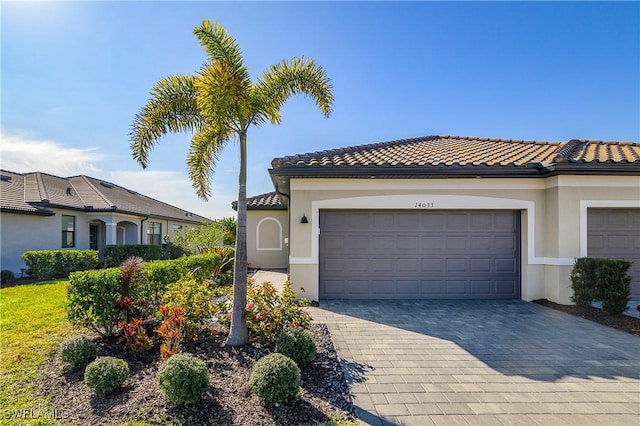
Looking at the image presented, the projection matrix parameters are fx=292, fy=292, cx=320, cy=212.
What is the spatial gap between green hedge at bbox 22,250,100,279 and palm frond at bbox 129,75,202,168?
1026 centimetres

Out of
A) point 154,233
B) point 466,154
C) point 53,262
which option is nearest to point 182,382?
point 466,154

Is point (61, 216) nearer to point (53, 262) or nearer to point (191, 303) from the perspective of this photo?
point (53, 262)

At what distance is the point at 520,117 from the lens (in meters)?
11.5

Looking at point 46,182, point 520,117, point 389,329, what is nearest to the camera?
point 389,329

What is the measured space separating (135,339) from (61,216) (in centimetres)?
1474

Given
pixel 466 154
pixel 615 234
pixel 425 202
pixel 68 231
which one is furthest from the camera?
pixel 68 231

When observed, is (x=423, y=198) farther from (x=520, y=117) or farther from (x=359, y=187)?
(x=520, y=117)

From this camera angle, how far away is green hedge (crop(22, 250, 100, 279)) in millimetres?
11445

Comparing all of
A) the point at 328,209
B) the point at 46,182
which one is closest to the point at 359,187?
the point at 328,209

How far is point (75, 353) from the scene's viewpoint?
402 cm

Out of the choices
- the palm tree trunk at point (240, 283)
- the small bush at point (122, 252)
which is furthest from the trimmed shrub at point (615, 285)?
the small bush at point (122, 252)

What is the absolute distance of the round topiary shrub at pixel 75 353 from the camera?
4.00 m

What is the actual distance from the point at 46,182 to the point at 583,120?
26.9m

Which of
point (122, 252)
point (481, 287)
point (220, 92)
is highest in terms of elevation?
point (220, 92)
